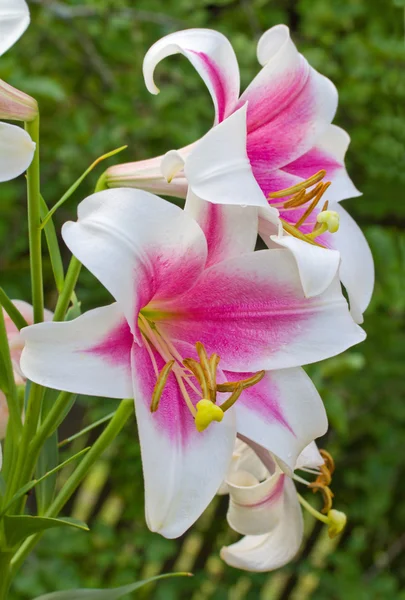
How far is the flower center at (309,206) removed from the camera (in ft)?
1.75

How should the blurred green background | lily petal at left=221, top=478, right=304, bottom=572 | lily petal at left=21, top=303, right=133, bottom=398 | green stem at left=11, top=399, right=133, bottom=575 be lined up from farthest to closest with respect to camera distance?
the blurred green background → lily petal at left=221, top=478, right=304, bottom=572 → green stem at left=11, top=399, right=133, bottom=575 → lily petal at left=21, top=303, right=133, bottom=398

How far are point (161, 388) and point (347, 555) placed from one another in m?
1.53

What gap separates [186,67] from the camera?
155 cm

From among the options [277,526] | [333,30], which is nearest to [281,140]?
[277,526]

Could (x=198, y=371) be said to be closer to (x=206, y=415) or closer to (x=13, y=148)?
(x=206, y=415)

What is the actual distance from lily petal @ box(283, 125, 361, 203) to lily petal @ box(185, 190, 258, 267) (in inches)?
4.9

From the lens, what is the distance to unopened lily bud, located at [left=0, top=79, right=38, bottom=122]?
1.65 feet

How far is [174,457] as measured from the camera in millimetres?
490

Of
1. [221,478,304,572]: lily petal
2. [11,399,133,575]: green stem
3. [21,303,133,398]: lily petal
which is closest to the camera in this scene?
[21,303,133,398]: lily petal

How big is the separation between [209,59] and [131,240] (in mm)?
146

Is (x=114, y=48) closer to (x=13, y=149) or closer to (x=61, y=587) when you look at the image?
(x=61, y=587)

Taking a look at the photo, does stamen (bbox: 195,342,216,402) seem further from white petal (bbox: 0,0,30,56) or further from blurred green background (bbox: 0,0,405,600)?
blurred green background (bbox: 0,0,405,600)

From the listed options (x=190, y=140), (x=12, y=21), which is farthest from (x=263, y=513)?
(x=190, y=140)

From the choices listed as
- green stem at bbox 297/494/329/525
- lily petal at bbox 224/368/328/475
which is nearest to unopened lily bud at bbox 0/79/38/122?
lily petal at bbox 224/368/328/475
